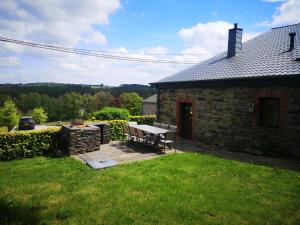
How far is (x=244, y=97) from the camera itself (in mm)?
11305

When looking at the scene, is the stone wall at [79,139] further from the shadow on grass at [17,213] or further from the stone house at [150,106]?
the stone house at [150,106]

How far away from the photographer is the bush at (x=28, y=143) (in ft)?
30.7

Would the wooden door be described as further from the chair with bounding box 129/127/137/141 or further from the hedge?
the hedge

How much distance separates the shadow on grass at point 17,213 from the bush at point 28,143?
4168mm

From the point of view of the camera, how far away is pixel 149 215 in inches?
201

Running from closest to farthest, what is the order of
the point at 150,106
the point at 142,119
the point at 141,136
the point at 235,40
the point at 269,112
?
the point at 269,112
the point at 141,136
the point at 235,40
the point at 142,119
the point at 150,106

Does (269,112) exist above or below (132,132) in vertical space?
above

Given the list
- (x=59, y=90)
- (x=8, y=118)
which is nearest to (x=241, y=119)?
(x=8, y=118)

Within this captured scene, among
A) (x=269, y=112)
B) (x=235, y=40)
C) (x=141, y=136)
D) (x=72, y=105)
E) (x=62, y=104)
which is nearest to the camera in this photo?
(x=269, y=112)

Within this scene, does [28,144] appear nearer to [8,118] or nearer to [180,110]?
[180,110]

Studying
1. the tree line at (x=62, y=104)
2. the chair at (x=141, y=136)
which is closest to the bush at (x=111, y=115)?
the chair at (x=141, y=136)

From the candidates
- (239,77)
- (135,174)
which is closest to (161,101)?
(239,77)

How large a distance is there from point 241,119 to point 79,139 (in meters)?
7.45

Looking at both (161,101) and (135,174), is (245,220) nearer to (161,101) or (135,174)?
(135,174)
